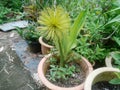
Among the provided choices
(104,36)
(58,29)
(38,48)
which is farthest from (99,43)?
(38,48)

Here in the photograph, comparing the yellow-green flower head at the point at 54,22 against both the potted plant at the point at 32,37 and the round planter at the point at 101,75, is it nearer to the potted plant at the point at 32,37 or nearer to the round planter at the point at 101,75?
the round planter at the point at 101,75

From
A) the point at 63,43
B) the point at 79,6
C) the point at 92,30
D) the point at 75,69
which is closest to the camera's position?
the point at 63,43

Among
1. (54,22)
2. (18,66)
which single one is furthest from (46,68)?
(18,66)

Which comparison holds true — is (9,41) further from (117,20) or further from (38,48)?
(117,20)

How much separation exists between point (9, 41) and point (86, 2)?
1.18 meters

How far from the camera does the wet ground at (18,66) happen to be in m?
2.25

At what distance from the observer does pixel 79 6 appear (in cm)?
259

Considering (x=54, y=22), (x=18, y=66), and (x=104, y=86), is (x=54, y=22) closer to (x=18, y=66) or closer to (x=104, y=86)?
(x=104, y=86)

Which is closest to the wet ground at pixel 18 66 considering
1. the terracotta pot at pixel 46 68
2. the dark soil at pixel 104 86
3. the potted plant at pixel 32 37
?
the potted plant at pixel 32 37

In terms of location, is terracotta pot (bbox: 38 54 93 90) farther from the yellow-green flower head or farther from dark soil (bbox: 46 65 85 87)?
the yellow-green flower head

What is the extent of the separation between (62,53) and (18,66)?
833 millimetres

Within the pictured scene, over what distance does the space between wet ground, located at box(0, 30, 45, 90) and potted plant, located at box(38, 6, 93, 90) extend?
1.23ft

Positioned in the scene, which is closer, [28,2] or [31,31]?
[31,31]

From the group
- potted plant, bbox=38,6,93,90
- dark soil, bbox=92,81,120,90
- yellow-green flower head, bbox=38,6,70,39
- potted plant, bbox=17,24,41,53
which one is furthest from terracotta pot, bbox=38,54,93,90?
potted plant, bbox=17,24,41,53
